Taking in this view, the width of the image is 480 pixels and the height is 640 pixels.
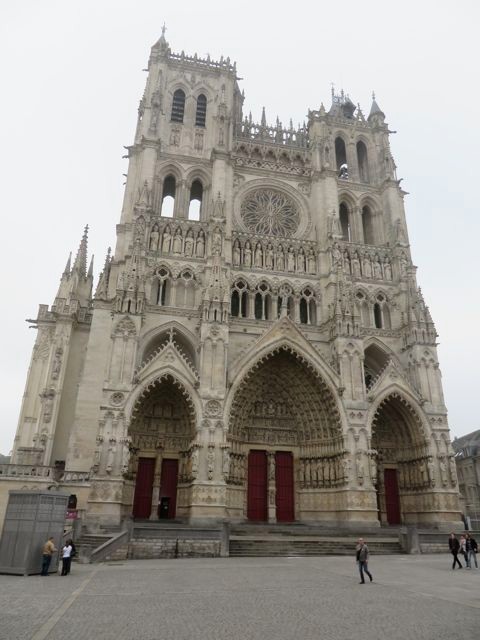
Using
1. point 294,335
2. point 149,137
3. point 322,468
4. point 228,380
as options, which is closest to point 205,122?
point 149,137

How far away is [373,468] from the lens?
23250 millimetres

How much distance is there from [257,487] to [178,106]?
86.5 feet

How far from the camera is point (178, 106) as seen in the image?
33.2 m

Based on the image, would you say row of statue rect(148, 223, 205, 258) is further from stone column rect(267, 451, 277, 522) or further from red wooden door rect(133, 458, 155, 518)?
stone column rect(267, 451, 277, 522)

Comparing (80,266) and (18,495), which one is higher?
(80,266)

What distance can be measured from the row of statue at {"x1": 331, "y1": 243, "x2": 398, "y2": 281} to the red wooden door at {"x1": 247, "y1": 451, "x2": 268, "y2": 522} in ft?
41.6

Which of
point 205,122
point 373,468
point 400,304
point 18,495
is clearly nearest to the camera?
point 18,495

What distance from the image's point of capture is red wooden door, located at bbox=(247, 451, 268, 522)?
79.2 feet

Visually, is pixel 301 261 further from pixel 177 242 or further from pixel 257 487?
pixel 257 487

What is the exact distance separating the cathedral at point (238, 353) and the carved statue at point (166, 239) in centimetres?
7

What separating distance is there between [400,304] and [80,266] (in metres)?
21.0

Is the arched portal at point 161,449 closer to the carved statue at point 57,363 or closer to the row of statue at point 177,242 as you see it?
the carved statue at point 57,363

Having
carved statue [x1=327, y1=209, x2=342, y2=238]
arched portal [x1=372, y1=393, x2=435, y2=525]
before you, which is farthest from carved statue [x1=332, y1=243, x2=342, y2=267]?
arched portal [x1=372, y1=393, x2=435, y2=525]

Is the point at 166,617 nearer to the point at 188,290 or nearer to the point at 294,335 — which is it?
the point at 294,335
